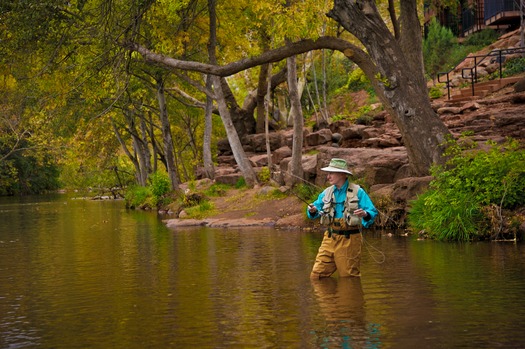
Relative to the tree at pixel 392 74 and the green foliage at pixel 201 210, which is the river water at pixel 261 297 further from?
the green foliage at pixel 201 210

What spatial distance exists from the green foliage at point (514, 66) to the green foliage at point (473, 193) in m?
15.6

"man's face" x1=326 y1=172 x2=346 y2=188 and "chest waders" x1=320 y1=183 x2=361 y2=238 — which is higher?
"man's face" x1=326 y1=172 x2=346 y2=188

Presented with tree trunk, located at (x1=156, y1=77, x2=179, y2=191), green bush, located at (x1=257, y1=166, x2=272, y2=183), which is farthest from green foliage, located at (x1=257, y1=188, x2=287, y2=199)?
tree trunk, located at (x1=156, y1=77, x2=179, y2=191)

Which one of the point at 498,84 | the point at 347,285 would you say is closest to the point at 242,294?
the point at 347,285

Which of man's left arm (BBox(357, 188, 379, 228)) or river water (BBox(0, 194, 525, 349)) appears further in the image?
man's left arm (BBox(357, 188, 379, 228))

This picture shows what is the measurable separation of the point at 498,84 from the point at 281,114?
58.1 ft

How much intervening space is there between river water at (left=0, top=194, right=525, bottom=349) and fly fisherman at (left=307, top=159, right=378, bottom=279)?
35cm

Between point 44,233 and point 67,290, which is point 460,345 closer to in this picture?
point 67,290

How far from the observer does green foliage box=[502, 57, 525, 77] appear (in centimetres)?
3358

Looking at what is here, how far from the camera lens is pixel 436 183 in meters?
19.2

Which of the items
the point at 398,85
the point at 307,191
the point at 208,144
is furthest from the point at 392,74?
the point at 208,144

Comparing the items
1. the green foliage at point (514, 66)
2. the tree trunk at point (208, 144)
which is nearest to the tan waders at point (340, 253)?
the green foliage at point (514, 66)

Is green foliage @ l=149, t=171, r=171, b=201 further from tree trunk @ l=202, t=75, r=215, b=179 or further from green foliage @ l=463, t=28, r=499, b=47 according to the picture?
green foliage @ l=463, t=28, r=499, b=47

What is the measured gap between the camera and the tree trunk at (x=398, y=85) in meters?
20.3
